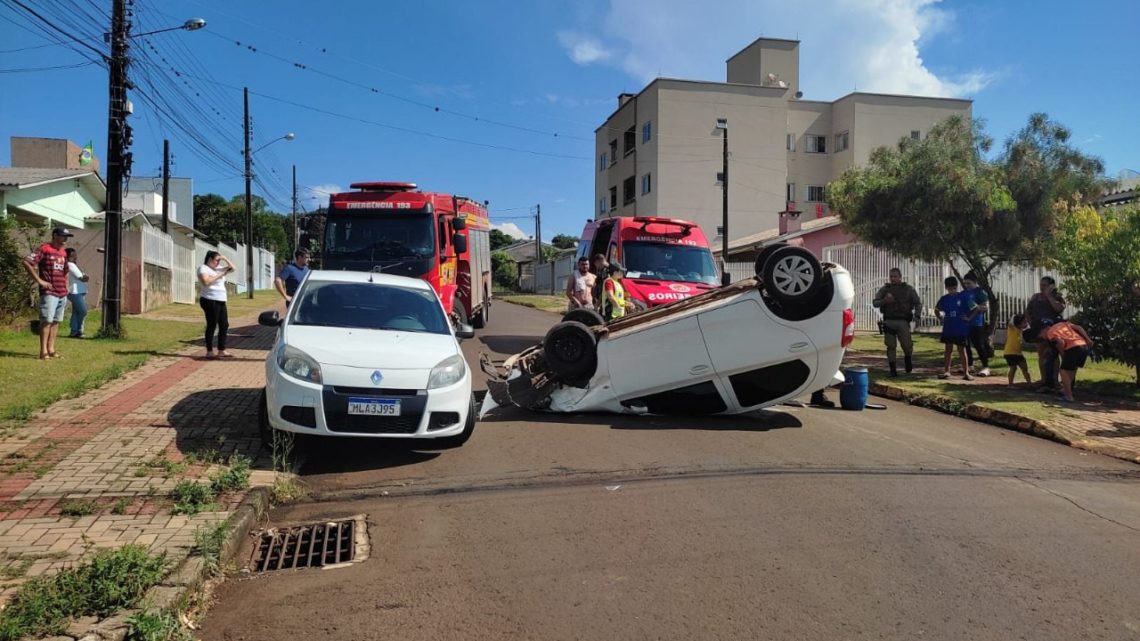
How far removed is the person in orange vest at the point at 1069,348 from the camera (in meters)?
10.3

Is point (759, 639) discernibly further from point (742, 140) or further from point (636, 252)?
point (742, 140)

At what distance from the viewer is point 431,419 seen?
6.24 meters

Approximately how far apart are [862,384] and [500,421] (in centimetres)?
443

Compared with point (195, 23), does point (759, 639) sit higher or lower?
lower

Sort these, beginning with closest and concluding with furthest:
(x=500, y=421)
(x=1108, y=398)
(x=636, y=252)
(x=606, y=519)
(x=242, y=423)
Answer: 1. (x=606, y=519)
2. (x=242, y=423)
3. (x=500, y=421)
4. (x=1108, y=398)
5. (x=636, y=252)

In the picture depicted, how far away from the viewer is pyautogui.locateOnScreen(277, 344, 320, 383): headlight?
611cm

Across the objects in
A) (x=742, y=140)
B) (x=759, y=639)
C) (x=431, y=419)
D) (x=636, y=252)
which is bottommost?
(x=759, y=639)

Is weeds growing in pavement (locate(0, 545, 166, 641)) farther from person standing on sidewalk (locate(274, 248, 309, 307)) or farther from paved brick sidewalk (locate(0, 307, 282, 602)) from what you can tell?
person standing on sidewalk (locate(274, 248, 309, 307))

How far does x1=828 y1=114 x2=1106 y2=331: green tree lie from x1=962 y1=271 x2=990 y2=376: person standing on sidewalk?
1794 millimetres

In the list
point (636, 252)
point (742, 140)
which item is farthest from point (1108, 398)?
point (742, 140)

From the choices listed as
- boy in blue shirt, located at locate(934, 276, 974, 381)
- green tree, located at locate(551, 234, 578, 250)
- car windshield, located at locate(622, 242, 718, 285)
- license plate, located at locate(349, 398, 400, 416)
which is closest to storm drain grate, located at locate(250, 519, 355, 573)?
license plate, located at locate(349, 398, 400, 416)

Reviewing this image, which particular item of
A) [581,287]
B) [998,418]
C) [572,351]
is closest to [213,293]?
[581,287]

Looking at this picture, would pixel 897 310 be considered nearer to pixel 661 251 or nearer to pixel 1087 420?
pixel 1087 420

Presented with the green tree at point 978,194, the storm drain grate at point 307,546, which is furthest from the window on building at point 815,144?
the storm drain grate at point 307,546
